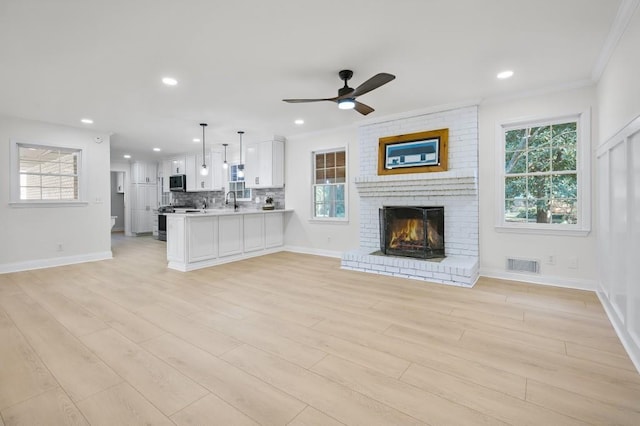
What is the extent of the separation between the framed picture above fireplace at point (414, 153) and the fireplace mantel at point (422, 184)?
0.21m

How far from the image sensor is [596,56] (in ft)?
10.0

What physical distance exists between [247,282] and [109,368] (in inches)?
86.4

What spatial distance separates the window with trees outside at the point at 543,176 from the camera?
3.82m

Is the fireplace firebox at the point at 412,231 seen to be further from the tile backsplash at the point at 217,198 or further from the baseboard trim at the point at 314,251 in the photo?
the tile backsplash at the point at 217,198

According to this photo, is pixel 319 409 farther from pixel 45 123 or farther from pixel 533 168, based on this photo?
pixel 45 123

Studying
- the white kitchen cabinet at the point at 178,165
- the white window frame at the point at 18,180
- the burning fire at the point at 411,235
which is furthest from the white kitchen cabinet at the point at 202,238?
the white kitchen cabinet at the point at 178,165

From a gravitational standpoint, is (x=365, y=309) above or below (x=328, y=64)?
below

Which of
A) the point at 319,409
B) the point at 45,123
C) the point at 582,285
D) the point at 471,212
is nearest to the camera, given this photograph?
the point at 319,409

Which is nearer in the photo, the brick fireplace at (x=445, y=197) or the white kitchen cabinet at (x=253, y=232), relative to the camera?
the brick fireplace at (x=445, y=197)

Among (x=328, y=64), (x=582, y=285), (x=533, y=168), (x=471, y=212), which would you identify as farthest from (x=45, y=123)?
(x=582, y=285)

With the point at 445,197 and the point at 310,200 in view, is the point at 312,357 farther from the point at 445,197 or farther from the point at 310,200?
the point at 310,200

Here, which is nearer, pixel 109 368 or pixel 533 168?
pixel 109 368

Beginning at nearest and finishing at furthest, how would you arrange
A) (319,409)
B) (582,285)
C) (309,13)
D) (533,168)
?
(319,409)
(309,13)
(582,285)
(533,168)

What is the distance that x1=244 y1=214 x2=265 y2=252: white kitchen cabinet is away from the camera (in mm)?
5933
